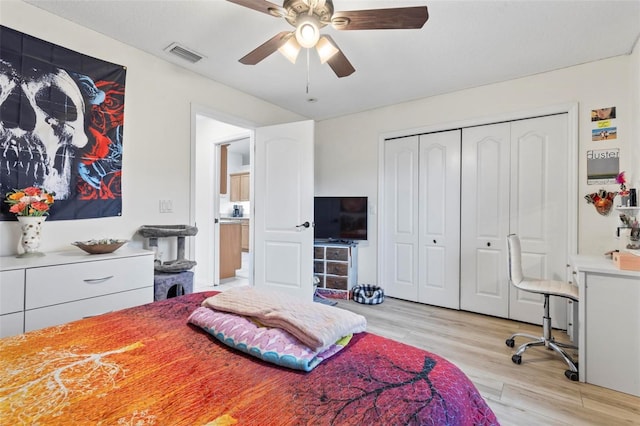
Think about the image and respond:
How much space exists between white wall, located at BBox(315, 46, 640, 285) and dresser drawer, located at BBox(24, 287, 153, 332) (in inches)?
109

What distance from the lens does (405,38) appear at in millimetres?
2340

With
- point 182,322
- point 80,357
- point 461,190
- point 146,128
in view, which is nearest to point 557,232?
point 461,190

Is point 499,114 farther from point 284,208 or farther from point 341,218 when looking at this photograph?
point 284,208

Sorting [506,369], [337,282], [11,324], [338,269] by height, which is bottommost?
[506,369]

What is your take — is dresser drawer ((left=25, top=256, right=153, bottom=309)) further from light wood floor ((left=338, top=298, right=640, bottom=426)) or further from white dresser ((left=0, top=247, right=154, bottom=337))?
light wood floor ((left=338, top=298, right=640, bottom=426))

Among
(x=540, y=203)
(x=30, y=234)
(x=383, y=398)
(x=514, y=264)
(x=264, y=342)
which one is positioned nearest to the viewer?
(x=383, y=398)

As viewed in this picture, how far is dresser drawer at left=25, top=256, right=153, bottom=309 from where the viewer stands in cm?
166

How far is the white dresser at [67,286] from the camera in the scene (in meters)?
1.59

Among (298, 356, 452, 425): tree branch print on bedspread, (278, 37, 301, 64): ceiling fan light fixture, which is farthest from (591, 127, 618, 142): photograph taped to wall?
(298, 356, 452, 425): tree branch print on bedspread

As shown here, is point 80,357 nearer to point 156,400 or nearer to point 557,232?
point 156,400

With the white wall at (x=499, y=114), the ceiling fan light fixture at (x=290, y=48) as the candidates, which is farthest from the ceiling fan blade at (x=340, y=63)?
the white wall at (x=499, y=114)

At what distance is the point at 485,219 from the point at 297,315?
9.63 ft

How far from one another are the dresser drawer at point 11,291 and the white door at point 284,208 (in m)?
2.09

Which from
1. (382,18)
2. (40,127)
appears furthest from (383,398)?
(40,127)
